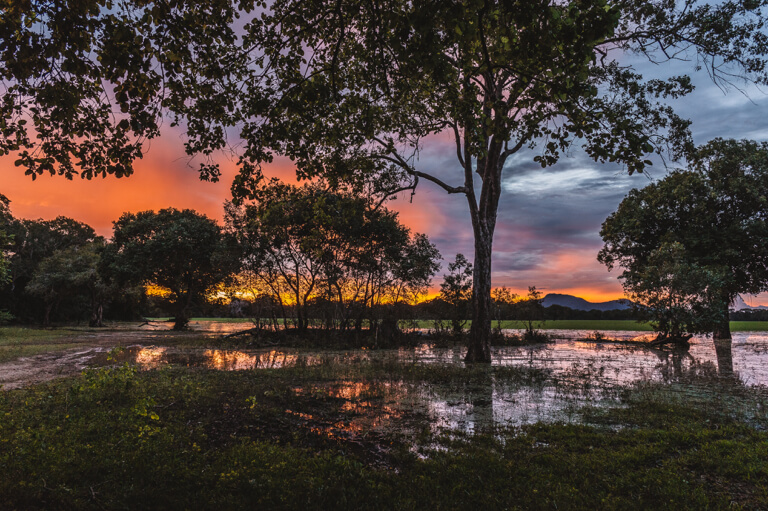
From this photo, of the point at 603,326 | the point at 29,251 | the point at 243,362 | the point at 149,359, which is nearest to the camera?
the point at 243,362

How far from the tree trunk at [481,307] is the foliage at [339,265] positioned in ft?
31.0

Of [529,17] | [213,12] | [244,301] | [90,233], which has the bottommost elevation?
[244,301]

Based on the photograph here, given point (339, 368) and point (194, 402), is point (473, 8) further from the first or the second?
point (339, 368)

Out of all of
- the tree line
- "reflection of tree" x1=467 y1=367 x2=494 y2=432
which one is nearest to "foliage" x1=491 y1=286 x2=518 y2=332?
the tree line

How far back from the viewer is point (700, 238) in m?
26.0

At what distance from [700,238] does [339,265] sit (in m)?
26.0

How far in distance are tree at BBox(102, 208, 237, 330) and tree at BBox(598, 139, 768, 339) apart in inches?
1282

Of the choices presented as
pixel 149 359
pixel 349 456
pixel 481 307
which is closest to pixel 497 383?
pixel 481 307

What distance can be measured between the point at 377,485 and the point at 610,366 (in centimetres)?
1387

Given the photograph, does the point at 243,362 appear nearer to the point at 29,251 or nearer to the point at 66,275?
the point at 66,275

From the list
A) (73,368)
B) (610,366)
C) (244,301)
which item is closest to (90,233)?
(244,301)

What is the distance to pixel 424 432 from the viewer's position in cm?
569

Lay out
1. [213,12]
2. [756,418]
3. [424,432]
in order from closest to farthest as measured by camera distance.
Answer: [424,432] < [213,12] < [756,418]

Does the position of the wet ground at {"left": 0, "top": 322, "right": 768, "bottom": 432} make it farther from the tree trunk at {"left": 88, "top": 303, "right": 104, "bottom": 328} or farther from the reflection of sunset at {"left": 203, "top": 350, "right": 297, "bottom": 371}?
the tree trunk at {"left": 88, "top": 303, "right": 104, "bottom": 328}
